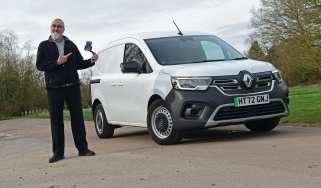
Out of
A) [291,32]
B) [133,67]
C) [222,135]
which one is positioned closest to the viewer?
[133,67]

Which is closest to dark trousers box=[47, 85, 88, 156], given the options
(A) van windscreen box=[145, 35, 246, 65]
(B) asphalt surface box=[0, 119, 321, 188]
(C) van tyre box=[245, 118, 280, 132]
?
(B) asphalt surface box=[0, 119, 321, 188]

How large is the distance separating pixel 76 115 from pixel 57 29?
1327 mm

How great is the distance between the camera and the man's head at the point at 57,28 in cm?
929

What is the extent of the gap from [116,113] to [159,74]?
204cm

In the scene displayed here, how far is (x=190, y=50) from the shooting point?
1135 cm

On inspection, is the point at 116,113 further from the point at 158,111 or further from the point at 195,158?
the point at 195,158

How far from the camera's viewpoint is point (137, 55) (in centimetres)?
1166

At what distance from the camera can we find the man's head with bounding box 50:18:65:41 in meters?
9.29

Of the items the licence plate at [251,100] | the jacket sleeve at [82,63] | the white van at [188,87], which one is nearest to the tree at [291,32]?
the white van at [188,87]

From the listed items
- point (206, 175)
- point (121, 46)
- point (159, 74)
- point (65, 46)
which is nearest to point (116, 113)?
point (121, 46)

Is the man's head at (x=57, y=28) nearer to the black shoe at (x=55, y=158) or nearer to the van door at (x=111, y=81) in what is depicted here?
the black shoe at (x=55, y=158)

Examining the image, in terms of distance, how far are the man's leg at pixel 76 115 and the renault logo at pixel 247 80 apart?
8.34 ft

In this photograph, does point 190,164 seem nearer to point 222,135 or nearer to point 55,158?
point 55,158

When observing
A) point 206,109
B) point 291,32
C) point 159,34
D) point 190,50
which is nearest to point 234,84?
point 206,109
